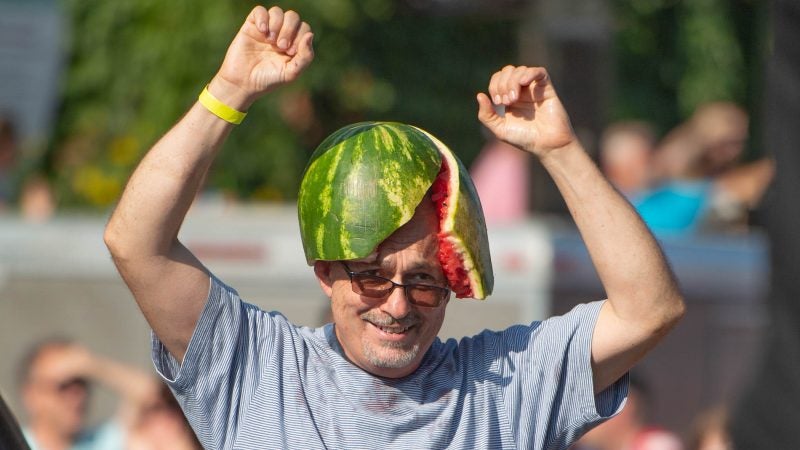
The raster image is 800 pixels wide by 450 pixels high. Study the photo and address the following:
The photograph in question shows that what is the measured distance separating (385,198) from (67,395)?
4115 millimetres

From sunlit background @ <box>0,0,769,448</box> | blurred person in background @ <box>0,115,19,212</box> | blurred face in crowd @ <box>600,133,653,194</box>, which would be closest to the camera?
sunlit background @ <box>0,0,769,448</box>

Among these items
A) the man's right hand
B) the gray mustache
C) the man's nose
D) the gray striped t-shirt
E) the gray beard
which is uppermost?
the man's right hand

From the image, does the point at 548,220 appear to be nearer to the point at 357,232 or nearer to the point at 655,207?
the point at 655,207

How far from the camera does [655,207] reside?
300 inches

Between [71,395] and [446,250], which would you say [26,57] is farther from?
[446,250]

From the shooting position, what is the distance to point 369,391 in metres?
3.08

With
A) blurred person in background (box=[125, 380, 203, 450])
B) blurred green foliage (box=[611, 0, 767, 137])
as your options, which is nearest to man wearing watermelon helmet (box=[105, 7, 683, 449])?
blurred person in background (box=[125, 380, 203, 450])

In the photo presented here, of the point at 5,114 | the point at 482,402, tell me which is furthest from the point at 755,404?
the point at 5,114

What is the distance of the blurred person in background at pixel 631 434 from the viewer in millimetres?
6227

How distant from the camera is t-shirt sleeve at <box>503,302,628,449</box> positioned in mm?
3115

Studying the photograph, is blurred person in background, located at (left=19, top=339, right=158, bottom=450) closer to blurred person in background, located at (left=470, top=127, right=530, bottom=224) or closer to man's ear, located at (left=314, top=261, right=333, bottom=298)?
blurred person in background, located at (left=470, top=127, right=530, bottom=224)

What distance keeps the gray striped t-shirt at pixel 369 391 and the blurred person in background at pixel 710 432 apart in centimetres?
277

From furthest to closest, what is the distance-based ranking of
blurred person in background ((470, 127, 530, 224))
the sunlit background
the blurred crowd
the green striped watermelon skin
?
1. blurred person in background ((470, 127, 530, 224))
2. the sunlit background
3. the blurred crowd
4. the green striped watermelon skin

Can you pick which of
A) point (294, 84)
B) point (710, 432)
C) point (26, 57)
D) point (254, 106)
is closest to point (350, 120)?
point (294, 84)
